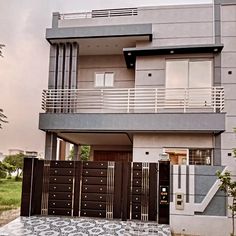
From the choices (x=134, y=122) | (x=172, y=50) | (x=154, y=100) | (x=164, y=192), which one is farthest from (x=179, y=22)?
(x=164, y=192)

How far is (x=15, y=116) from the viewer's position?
405 inches

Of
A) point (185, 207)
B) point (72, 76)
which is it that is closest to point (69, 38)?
point (72, 76)

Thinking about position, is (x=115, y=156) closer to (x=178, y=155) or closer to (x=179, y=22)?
(x=178, y=155)

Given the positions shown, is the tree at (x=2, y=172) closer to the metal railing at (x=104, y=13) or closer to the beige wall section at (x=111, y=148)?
the beige wall section at (x=111, y=148)

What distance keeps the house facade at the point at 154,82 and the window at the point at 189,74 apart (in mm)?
32

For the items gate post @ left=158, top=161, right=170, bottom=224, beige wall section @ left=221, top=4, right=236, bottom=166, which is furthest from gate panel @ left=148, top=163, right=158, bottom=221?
beige wall section @ left=221, top=4, right=236, bottom=166

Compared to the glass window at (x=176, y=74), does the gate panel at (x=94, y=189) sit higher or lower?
lower

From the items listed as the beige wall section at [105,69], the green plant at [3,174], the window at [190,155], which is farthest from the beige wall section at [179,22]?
the green plant at [3,174]

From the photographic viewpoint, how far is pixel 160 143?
30.9ft

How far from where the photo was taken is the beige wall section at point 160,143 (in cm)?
938

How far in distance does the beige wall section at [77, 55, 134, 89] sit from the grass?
4.48m

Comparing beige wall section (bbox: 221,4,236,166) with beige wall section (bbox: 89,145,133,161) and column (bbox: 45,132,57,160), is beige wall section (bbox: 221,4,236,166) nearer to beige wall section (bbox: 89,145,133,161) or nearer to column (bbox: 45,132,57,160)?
beige wall section (bbox: 89,145,133,161)

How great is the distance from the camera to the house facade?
9.12 meters

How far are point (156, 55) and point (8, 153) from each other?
21.6ft
